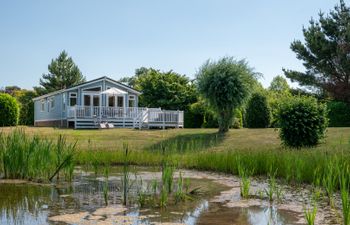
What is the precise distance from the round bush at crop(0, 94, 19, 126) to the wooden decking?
12.0 ft

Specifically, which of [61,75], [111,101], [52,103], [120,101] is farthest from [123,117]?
[61,75]

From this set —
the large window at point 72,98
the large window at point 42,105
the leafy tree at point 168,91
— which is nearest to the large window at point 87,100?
the large window at point 72,98

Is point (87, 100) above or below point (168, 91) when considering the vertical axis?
below

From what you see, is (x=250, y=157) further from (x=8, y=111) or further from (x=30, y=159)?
(x=8, y=111)

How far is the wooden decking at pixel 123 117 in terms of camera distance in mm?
30047

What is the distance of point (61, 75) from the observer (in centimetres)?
6241

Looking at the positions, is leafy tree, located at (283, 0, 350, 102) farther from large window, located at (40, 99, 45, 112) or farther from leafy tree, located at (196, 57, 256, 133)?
large window, located at (40, 99, 45, 112)

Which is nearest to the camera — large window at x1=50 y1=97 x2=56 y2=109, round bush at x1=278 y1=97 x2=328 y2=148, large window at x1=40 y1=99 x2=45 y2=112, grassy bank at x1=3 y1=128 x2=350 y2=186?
grassy bank at x1=3 y1=128 x2=350 y2=186

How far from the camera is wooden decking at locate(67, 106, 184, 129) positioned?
30047 millimetres

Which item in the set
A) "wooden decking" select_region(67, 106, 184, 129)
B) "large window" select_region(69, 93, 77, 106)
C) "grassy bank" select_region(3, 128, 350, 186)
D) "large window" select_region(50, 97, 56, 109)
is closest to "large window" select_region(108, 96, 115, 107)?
"large window" select_region(69, 93, 77, 106)

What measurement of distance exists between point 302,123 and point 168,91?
91.7 feet

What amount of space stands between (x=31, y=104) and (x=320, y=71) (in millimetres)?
27467

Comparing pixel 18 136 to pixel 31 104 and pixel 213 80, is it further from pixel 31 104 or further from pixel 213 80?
pixel 31 104

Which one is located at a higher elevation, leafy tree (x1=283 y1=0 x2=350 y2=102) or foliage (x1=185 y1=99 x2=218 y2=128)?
leafy tree (x1=283 y1=0 x2=350 y2=102)
